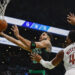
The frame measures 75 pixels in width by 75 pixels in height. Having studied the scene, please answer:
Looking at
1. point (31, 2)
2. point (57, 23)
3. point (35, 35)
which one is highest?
point (31, 2)

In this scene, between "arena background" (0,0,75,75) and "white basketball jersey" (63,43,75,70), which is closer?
"white basketball jersey" (63,43,75,70)

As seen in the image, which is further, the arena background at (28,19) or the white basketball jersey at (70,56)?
the arena background at (28,19)

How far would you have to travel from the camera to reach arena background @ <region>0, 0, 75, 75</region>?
42.8 ft

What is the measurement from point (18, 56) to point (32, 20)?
269 cm

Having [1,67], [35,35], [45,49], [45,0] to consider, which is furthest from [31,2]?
[45,49]

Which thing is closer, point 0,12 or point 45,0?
point 0,12

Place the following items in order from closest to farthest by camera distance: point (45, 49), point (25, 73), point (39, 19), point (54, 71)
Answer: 1. point (45, 49)
2. point (25, 73)
3. point (39, 19)
4. point (54, 71)

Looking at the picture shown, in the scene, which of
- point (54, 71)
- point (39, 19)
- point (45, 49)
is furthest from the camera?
point (54, 71)

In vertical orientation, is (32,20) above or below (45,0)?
below

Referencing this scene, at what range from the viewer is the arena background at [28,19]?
13.1 m

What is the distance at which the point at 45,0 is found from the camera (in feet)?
43.7

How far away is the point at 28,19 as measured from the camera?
44.2 feet

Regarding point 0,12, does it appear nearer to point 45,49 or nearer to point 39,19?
point 45,49

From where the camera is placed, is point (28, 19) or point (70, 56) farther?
point (28, 19)
